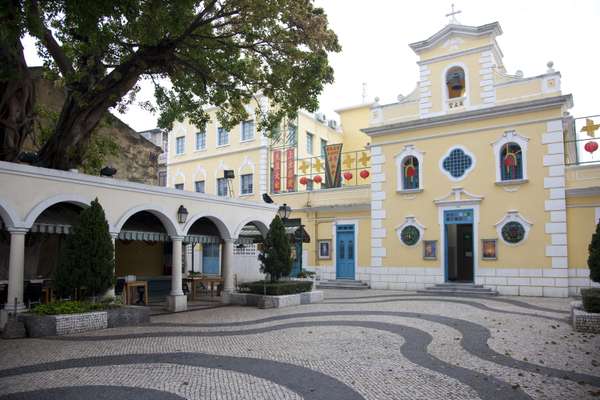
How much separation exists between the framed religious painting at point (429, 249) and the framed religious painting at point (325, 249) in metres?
4.70

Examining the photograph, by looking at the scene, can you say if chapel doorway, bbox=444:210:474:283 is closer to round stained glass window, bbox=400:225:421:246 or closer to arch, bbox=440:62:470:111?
round stained glass window, bbox=400:225:421:246

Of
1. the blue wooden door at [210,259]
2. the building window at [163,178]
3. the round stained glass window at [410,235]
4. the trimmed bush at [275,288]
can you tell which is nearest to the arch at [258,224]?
the trimmed bush at [275,288]

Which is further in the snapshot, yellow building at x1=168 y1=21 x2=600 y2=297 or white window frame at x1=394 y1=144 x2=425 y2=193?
white window frame at x1=394 y1=144 x2=425 y2=193

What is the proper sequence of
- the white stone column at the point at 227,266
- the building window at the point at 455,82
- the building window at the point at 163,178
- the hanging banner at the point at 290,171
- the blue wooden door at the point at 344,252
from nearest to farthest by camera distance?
the white stone column at the point at 227,266
the building window at the point at 455,82
the blue wooden door at the point at 344,252
the hanging banner at the point at 290,171
the building window at the point at 163,178

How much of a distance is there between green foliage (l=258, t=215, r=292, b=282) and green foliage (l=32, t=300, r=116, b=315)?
17.7ft

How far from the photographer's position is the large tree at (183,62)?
37.3ft

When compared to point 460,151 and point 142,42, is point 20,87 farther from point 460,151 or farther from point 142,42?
point 460,151

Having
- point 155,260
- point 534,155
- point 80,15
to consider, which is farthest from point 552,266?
point 80,15

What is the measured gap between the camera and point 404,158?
20281 millimetres

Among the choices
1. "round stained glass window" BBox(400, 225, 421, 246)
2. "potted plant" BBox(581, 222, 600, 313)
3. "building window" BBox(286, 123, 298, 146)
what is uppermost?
"building window" BBox(286, 123, 298, 146)

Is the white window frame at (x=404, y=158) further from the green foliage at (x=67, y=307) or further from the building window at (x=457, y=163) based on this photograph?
the green foliage at (x=67, y=307)

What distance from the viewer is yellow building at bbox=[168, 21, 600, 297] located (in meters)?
16.8

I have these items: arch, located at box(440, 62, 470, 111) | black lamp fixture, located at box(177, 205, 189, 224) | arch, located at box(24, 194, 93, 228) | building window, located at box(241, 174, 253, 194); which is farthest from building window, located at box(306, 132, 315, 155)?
arch, located at box(24, 194, 93, 228)

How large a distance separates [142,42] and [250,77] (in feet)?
9.49
